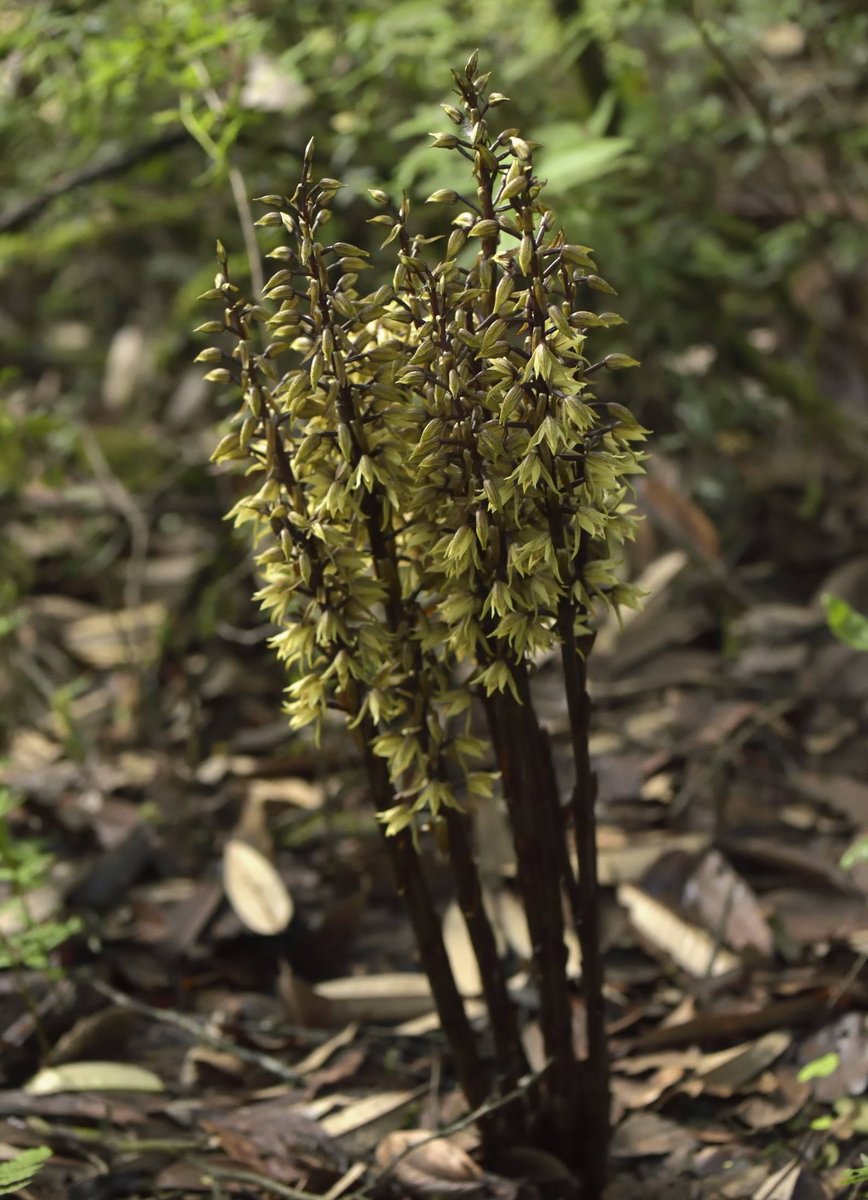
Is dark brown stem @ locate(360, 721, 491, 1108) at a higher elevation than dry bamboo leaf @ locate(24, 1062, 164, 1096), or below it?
higher

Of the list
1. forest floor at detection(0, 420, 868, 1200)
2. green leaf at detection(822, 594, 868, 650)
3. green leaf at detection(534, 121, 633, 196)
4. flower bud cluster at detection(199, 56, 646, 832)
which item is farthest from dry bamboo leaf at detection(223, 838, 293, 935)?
green leaf at detection(534, 121, 633, 196)

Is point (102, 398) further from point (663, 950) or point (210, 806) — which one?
point (663, 950)

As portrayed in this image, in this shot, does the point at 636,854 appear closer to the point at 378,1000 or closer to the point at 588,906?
the point at 378,1000

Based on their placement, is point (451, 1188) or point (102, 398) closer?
point (451, 1188)

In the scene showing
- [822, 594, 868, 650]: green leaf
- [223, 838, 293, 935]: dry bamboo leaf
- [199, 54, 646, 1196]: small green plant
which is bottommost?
[223, 838, 293, 935]: dry bamboo leaf

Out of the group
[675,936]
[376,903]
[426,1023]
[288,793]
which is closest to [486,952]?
[426,1023]

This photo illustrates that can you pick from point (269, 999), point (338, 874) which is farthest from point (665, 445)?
point (269, 999)

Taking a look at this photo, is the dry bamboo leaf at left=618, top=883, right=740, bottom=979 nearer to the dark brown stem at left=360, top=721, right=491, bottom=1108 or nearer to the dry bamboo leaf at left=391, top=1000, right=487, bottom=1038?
the dry bamboo leaf at left=391, top=1000, right=487, bottom=1038
